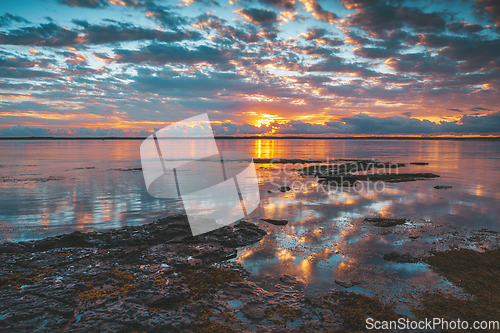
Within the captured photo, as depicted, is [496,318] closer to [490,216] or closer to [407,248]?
[407,248]

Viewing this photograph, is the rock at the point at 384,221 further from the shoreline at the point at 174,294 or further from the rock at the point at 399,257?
the rock at the point at 399,257

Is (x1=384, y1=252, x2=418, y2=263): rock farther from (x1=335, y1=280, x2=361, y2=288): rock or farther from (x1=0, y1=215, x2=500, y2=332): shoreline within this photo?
(x1=335, y1=280, x2=361, y2=288): rock

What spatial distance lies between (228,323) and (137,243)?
23.5ft

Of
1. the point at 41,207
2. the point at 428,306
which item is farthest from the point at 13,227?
the point at 428,306

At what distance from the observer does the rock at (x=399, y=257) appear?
1064 cm

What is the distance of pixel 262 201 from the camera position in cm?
2211

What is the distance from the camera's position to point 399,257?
1091 cm

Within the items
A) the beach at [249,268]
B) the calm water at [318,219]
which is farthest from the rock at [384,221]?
the calm water at [318,219]

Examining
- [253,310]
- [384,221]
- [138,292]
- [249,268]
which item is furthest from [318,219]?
[138,292]

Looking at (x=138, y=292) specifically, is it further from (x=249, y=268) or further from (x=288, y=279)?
(x=288, y=279)

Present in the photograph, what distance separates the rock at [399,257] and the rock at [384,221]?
4.37m

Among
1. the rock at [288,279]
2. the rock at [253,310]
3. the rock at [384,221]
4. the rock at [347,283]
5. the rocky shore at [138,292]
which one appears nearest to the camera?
the rocky shore at [138,292]

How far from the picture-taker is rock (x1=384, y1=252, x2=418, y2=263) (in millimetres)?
10635

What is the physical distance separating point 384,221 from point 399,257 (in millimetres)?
5448
